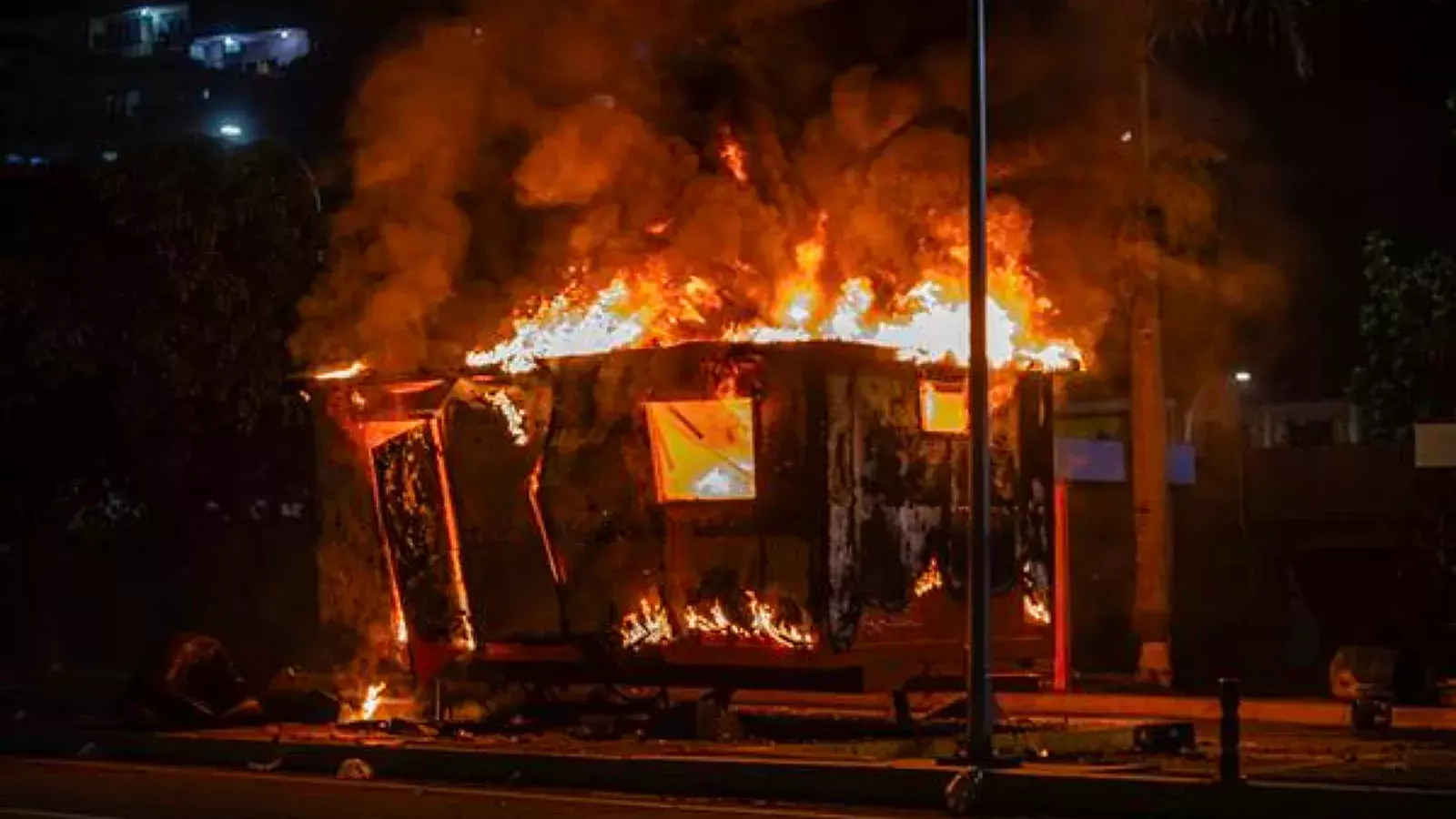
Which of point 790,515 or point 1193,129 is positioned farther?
point 1193,129

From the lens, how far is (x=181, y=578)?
114ft

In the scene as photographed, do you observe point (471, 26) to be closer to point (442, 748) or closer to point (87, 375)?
point (442, 748)

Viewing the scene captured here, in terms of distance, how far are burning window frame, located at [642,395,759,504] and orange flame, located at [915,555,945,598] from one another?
1.65m

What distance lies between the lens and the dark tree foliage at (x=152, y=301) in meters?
26.1

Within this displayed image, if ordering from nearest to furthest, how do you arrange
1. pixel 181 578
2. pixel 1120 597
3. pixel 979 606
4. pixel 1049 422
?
pixel 979 606
pixel 1049 422
pixel 1120 597
pixel 181 578

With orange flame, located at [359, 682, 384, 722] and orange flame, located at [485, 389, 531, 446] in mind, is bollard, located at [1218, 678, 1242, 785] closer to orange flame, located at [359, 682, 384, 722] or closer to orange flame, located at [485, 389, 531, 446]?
orange flame, located at [485, 389, 531, 446]

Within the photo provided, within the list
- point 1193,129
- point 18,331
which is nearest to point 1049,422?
point 1193,129

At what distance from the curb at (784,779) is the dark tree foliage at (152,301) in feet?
25.7

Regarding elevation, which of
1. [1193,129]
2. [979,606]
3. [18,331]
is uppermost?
[1193,129]

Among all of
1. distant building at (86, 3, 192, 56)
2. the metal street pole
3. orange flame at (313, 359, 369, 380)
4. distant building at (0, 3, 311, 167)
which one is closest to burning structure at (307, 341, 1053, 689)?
orange flame at (313, 359, 369, 380)

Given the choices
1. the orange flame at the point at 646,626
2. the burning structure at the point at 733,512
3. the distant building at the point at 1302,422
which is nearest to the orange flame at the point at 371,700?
the burning structure at the point at 733,512

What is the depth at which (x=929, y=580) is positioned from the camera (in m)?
18.3

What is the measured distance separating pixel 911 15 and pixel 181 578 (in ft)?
65.3

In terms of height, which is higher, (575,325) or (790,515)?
(575,325)
